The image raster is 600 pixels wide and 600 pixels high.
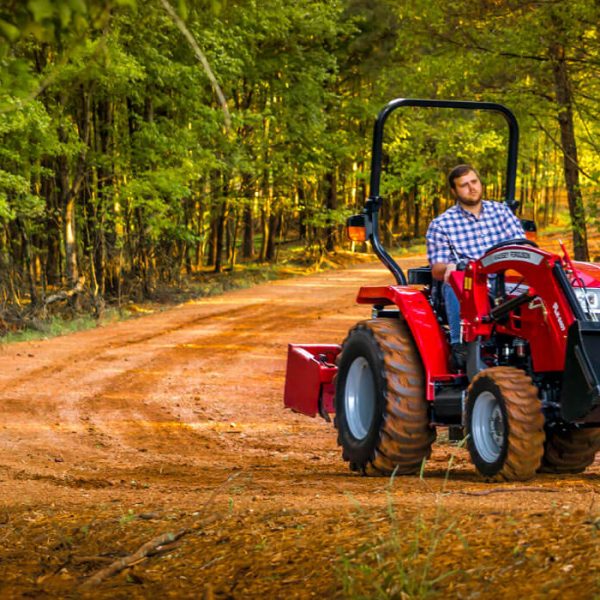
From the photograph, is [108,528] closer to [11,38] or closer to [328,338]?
[11,38]

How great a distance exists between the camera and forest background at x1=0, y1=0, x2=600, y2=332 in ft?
66.6

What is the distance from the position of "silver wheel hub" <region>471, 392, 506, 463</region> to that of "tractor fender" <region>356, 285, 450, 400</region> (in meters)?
0.68

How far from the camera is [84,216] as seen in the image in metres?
25.1

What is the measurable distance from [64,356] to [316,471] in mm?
9076

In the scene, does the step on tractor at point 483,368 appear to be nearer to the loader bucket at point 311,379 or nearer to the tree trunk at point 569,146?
the loader bucket at point 311,379

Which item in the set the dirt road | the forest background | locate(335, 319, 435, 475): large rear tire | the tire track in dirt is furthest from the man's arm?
the forest background

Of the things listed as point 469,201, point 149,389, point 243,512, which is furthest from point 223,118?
point 243,512

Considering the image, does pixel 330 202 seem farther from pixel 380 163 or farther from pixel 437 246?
pixel 437 246

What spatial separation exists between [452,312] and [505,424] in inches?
45.9

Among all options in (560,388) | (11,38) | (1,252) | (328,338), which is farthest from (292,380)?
(1,252)

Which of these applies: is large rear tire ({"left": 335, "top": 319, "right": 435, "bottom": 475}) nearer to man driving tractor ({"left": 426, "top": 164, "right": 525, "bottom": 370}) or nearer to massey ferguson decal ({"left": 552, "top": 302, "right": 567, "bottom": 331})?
man driving tractor ({"left": 426, "top": 164, "right": 525, "bottom": 370})

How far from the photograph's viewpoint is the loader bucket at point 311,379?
30.8 ft

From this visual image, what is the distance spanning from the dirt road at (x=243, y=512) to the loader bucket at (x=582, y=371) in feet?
1.59

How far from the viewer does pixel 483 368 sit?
7.63m
